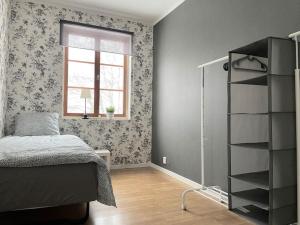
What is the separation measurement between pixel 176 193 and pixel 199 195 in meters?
0.27

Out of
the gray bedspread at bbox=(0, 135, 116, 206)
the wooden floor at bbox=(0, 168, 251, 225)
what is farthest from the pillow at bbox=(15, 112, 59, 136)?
the gray bedspread at bbox=(0, 135, 116, 206)

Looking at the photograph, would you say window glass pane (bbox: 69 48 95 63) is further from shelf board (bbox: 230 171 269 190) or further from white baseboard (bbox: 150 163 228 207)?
shelf board (bbox: 230 171 269 190)

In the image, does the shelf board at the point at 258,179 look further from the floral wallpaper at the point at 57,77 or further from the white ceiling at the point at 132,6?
the white ceiling at the point at 132,6

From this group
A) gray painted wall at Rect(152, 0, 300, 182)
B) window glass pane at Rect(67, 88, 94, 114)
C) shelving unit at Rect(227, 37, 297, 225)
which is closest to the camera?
shelving unit at Rect(227, 37, 297, 225)

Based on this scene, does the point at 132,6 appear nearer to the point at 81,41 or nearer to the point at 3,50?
the point at 81,41

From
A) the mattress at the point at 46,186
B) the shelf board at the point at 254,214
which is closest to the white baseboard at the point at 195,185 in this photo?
the shelf board at the point at 254,214

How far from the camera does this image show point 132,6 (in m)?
3.72

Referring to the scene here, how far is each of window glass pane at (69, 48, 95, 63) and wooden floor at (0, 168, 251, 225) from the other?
86.5 inches

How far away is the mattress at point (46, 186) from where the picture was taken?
66.5 inches

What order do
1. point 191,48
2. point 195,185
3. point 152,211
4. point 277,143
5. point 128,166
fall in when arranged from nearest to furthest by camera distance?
1. point 277,143
2. point 152,211
3. point 195,185
4. point 191,48
5. point 128,166

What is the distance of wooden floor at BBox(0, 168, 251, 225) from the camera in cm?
202

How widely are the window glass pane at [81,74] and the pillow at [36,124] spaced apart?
739 millimetres

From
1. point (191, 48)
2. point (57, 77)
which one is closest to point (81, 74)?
point (57, 77)

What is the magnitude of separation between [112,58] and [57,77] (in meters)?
1.02
